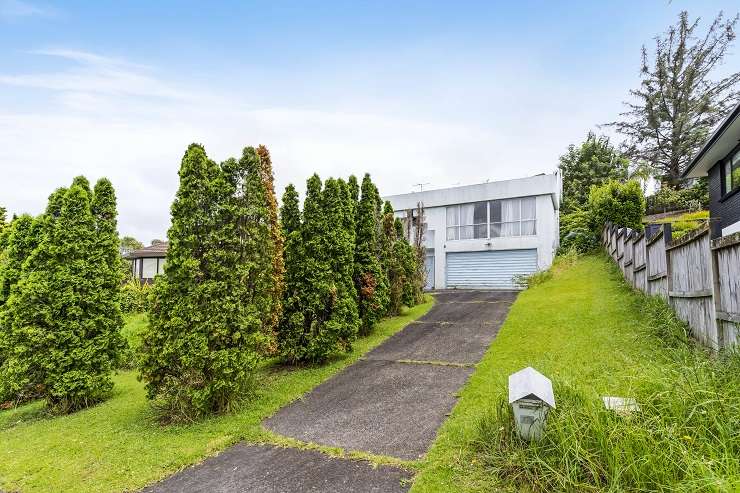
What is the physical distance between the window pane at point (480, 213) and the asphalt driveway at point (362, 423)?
1180 cm

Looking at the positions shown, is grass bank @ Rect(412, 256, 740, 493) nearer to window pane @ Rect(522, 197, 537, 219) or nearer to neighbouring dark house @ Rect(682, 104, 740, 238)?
neighbouring dark house @ Rect(682, 104, 740, 238)

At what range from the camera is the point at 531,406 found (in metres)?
3.15

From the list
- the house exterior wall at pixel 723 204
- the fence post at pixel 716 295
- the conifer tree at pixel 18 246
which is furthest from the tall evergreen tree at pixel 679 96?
the conifer tree at pixel 18 246

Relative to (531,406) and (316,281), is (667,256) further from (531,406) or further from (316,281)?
(316,281)

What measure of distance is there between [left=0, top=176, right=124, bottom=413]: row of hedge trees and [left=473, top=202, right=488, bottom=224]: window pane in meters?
16.4

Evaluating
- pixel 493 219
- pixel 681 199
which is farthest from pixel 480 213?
pixel 681 199

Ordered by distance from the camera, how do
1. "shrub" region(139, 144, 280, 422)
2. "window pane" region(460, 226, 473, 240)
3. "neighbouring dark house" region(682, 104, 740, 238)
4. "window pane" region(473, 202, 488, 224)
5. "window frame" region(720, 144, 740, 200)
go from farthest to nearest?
1. "window pane" region(460, 226, 473, 240)
2. "window pane" region(473, 202, 488, 224)
3. "window frame" region(720, 144, 740, 200)
4. "neighbouring dark house" region(682, 104, 740, 238)
5. "shrub" region(139, 144, 280, 422)

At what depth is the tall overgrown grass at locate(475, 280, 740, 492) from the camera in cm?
253

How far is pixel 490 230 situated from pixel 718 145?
9.88 m

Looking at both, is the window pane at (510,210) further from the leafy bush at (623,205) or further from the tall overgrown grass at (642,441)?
the tall overgrown grass at (642,441)

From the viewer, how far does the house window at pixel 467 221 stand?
64.4ft

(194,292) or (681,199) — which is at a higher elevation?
(681,199)

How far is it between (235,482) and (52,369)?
4716 millimetres

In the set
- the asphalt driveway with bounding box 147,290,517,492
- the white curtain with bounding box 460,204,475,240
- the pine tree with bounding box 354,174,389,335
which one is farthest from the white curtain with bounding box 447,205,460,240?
the asphalt driveway with bounding box 147,290,517,492
